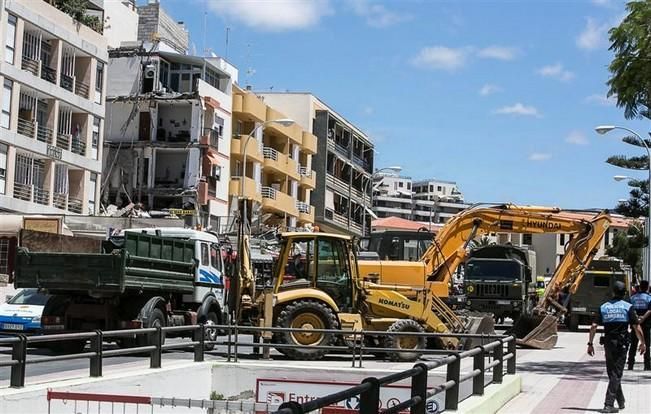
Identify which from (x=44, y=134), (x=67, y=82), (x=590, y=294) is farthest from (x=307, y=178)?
(x=590, y=294)

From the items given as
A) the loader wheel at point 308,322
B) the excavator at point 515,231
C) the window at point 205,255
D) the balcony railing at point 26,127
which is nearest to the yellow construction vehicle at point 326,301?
the loader wheel at point 308,322

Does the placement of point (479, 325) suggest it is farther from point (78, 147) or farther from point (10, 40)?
point (78, 147)

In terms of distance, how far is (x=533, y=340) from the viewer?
27125 millimetres

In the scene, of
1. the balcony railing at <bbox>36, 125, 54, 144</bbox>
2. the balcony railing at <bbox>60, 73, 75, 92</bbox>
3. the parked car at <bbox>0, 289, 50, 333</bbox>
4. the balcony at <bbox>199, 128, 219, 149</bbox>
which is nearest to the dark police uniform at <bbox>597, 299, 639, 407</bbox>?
the parked car at <bbox>0, 289, 50, 333</bbox>

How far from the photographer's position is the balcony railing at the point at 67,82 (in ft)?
148

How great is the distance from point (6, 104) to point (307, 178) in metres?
33.8

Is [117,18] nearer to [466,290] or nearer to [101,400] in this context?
[466,290]

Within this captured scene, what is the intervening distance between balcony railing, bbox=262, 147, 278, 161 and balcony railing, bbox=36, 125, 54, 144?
2104 cm

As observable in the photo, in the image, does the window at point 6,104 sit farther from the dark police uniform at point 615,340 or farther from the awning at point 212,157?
the dark police uniform at point 615,340

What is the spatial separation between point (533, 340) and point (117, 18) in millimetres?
39763

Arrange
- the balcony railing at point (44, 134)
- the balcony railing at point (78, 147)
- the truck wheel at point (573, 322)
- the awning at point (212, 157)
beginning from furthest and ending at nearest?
the awning at point (212, 157) → the balcony railing at point (78, 147) → the balcony railing at point (44, 134) → the truck wheel at point (573, 322)

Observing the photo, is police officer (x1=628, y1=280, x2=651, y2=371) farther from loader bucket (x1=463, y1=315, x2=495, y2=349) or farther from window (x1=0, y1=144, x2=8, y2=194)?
window (x1=0, y1=144, x2=8, y2=194)

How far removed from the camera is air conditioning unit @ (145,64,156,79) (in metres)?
55.0

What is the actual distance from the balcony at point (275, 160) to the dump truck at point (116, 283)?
40.3m
